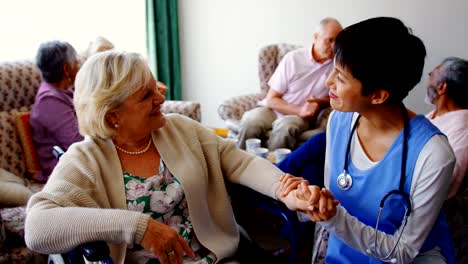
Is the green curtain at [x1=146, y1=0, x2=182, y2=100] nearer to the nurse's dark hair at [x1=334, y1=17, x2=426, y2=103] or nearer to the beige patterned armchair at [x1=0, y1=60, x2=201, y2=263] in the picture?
the beige patterned armchair at [x1=0, y1=60, x2=201, y2=263]

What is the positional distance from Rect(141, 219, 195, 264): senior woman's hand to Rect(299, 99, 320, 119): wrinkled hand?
1.80 m

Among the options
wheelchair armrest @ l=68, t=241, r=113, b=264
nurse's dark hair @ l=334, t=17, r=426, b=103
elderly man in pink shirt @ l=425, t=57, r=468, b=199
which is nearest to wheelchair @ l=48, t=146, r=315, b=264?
wheelchair armrest @ l=68, t=241, r=113, b=264

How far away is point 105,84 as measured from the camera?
1327 mm

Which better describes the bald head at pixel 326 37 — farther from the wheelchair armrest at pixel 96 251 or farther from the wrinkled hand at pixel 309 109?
the wheelchair armrest at pixel 96 251

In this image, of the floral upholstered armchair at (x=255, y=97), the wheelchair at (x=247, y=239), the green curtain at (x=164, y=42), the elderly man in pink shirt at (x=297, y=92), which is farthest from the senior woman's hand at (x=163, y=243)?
the green curtain at (x=164, y=42)

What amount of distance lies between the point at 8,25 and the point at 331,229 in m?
2.97

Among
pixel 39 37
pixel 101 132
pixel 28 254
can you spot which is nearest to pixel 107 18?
pixel 39 37

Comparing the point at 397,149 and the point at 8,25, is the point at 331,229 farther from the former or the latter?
the point at 8,25

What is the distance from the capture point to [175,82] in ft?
14.2

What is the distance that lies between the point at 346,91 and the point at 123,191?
73cm

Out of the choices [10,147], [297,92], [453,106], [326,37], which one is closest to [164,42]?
[297,92]

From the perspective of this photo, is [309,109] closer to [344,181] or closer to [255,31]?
[255,31]

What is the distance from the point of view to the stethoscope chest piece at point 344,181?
1.33 meters

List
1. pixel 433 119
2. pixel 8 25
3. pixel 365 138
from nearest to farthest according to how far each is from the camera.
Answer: pixel 365 138
pixel 433 119
pixel 8 25
